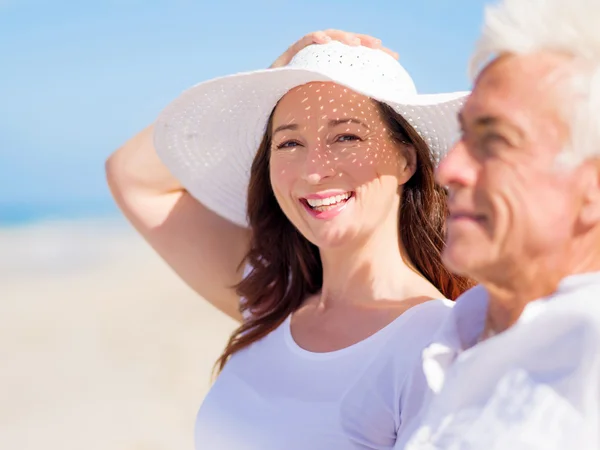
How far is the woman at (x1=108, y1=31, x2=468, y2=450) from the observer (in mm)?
2402

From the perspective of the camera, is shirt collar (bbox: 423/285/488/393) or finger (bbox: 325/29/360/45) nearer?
shirt collar (bbox: 423/285/488/393)

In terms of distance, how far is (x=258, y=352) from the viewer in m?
2.78

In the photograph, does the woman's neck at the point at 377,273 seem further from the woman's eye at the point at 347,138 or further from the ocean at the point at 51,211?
the ocean at the point at 51,211

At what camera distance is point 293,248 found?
3.07 meters

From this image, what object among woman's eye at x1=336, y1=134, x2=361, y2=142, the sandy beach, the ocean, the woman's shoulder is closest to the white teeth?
woman's eye at x1=336, y1=134, x2=361, y2=142

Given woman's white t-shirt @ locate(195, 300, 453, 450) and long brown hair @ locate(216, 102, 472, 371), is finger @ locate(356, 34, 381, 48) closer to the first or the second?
long brown hair @ locate(216, 102, 472, 371)

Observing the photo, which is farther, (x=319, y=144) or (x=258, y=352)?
(x=258, y=352)

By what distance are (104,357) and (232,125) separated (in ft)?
22.8

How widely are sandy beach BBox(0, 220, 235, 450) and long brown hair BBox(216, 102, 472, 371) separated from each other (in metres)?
4.08

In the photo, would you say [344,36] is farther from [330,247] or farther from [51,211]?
[51,211]

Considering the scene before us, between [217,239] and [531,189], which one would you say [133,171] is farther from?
[531,189]

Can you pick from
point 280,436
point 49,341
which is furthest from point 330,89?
point 49,341

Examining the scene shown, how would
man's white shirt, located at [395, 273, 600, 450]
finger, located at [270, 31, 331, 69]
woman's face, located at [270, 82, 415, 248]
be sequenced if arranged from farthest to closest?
finger, located at [270, 31, 331, 69], woman's face, located at [270, 82, 415, 248], man's white shirt, located at [395, 273, 600, 450]

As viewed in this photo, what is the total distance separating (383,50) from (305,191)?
1.70ft
